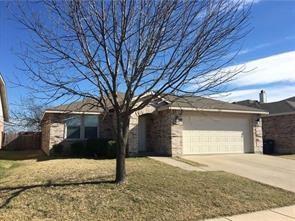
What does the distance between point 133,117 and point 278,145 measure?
1293cm

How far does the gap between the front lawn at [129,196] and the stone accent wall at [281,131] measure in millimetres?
14915

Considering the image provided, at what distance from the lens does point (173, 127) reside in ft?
62.0

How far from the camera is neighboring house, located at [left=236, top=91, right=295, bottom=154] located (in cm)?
2538

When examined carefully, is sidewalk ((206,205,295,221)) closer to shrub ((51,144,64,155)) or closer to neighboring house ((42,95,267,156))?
neighboring house ((42,95,267,156))

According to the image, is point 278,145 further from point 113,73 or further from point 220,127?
point 113,73

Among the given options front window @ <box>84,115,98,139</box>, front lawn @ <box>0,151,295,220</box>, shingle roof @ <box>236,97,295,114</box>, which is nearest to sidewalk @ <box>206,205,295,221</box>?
front lawn @ <box>0,151,295,220</box>

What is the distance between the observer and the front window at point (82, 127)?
20.0m

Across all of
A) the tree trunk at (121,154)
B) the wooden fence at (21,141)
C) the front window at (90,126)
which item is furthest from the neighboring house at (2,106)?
the tree trunk at (121,154)

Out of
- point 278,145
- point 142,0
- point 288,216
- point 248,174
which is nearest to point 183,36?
point 142,0

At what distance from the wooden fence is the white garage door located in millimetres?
15157

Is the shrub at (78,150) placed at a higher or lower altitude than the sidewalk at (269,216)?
higher

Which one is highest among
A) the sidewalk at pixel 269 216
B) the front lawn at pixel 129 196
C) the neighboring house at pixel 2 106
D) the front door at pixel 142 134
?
the neighboring house at pixel 2 106

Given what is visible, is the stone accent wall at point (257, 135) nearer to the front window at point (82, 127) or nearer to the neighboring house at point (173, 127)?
the neighboring house at point (173, 127)

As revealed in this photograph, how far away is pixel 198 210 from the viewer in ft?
28.1
